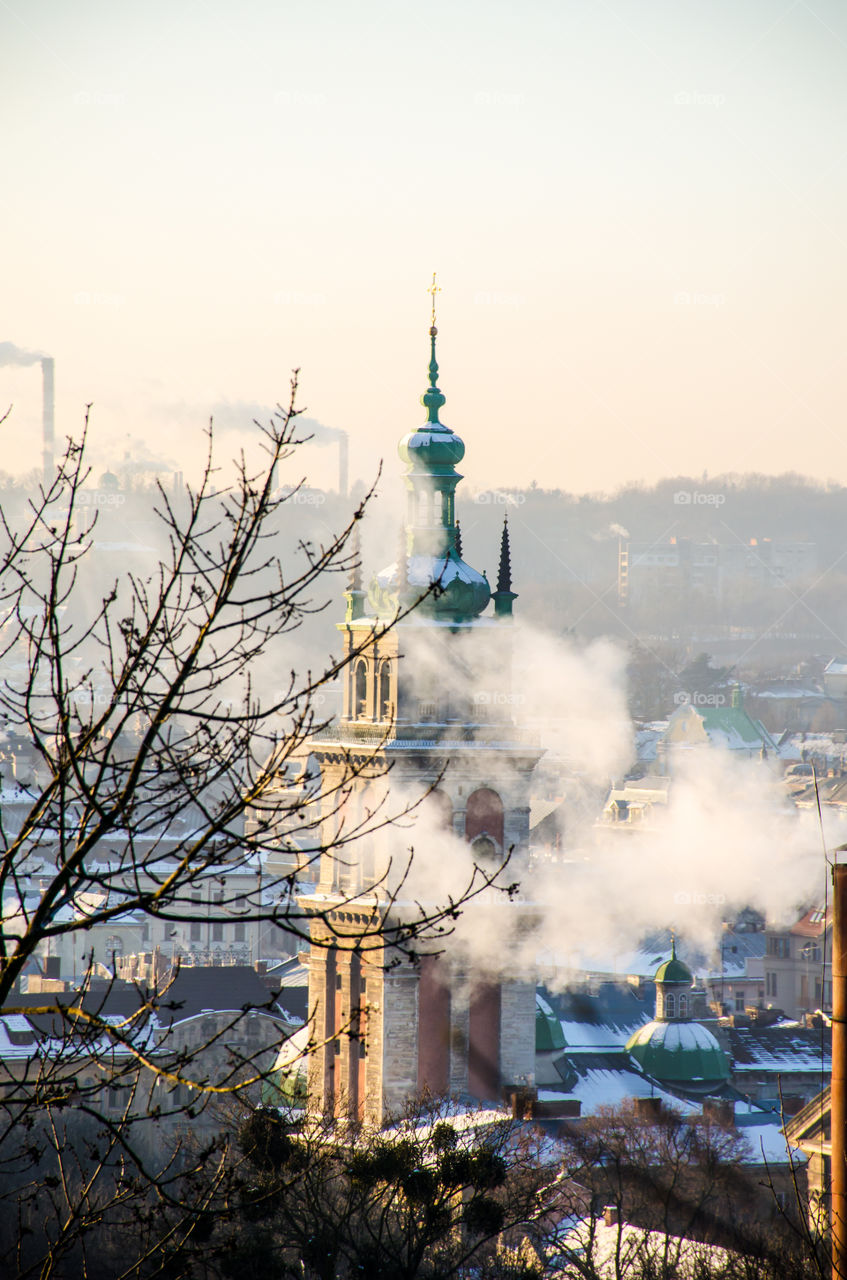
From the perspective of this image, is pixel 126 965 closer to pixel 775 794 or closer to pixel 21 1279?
pixel 775 794

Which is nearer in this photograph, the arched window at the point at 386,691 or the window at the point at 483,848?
the window at the point at 483,848

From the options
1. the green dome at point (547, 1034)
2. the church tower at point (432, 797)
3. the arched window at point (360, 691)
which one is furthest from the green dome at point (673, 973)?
the arched window at point (360, 691)

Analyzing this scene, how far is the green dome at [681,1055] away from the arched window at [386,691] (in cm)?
1538

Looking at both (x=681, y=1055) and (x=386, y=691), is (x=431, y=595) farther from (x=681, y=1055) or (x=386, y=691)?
(x=681, y=1055)

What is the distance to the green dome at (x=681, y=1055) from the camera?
53.2 meters

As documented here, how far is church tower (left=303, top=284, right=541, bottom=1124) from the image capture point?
143 feet

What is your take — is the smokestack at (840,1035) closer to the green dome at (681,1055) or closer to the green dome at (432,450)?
the green dome at (432,450)

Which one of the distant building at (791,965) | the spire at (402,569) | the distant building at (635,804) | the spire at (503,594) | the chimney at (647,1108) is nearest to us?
the spire at (402,569)

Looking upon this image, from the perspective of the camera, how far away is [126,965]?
7756cm

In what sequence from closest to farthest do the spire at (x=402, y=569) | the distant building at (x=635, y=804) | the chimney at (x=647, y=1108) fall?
the spire at (x=402, y=569) < the chimney at (x=647, y=1108) < the distant building at (x=635, y=804)

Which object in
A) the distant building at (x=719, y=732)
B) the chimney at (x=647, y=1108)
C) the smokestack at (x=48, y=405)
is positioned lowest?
the chimney at (x=647, y=1108)

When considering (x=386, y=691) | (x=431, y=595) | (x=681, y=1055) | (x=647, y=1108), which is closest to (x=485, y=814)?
(x=386, y=691)

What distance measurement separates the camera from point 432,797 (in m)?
44.9

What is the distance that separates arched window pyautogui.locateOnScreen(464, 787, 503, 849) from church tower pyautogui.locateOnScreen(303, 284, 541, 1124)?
4cm
